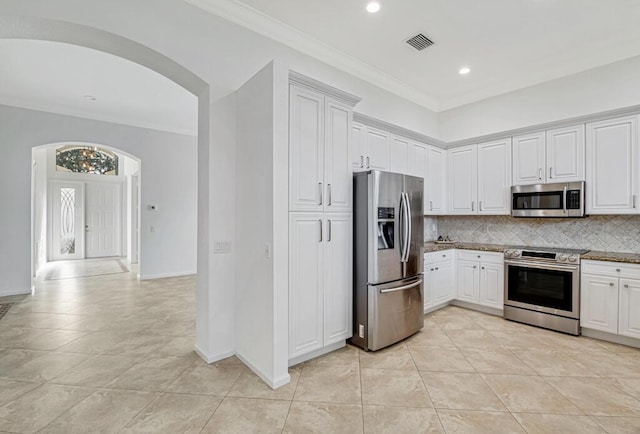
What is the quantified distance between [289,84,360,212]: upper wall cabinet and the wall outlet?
78cm

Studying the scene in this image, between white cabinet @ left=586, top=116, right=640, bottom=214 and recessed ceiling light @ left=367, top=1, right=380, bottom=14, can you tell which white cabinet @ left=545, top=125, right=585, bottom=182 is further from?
recessed ceiling light @ left=367, top=1, right=380, bottom=14

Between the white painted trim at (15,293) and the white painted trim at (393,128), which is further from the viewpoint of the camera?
the white painted trim at (15,293)

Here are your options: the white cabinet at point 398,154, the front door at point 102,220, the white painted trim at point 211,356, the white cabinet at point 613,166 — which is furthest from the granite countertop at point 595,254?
the front door at point 102,220

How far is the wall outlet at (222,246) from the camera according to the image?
286 cm

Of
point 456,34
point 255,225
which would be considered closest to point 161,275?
point 255,225

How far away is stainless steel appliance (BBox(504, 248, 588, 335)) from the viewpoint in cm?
352

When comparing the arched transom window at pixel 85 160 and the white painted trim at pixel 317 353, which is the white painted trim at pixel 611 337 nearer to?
the white painted trim at pixel 317 353

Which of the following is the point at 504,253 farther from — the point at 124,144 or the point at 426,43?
the point at 124,144

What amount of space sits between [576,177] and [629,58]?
1.48 metres

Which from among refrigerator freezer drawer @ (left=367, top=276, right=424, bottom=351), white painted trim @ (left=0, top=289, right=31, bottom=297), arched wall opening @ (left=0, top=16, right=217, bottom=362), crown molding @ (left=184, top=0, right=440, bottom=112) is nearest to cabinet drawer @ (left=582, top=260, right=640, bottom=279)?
refrigerator freezer drawer @ (left=367, top=276, right=424, bottom=351)

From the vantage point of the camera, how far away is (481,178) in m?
4.62

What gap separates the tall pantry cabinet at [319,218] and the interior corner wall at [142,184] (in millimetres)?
5082

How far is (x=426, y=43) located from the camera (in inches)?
144

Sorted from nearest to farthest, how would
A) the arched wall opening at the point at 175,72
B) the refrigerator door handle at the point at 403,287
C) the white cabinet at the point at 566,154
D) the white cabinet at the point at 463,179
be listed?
the arched wall opening at the point at 175,72, the refrigerator door handle at the point at 403,287, the white cabinet at the point at 566,154, the white cabinet at the point at 463,179
